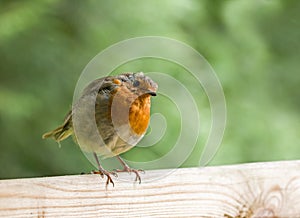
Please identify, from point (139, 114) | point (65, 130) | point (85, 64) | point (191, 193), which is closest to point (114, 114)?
point (139, 114)

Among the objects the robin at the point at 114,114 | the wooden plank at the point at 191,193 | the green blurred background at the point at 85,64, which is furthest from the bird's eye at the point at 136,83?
the green blurred background at the point at 85,64

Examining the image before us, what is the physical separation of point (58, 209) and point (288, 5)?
10.4 feet

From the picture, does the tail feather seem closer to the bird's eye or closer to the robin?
the robin

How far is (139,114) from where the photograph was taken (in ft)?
9.71

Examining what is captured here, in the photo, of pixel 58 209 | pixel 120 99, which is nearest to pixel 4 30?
pixel 120 99

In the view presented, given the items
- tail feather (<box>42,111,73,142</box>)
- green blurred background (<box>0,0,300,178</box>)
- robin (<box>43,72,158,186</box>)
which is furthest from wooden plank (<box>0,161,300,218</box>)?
green blurred background (<box>0,0,300,178</box>)

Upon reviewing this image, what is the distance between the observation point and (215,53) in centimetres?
458

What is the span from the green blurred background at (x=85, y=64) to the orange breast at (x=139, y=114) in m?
1.30

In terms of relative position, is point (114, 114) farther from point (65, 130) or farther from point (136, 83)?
point (65, 130)

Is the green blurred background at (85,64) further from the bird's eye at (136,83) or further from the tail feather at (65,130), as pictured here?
the bird's eye at (136,83)

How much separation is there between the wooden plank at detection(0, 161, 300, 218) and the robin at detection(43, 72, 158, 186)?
1.35 feet

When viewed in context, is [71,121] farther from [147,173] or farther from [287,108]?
[287,108]

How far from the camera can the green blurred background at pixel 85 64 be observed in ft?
14.6

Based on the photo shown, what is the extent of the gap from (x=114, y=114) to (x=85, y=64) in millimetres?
1542
